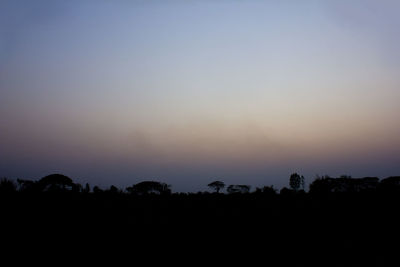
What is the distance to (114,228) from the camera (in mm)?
13664

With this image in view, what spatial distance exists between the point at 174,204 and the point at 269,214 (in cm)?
550

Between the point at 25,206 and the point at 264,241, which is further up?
the point at 25,206

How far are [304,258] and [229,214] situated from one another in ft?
19.0

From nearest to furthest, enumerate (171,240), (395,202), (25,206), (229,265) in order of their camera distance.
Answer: (229,265)
(171,240)
(25,206)
(395,202)

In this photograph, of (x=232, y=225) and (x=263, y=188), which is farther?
(x=263, y=188)

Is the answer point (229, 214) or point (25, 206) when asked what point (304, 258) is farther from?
point (25, 206)

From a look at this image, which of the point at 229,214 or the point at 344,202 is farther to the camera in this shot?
the point at 344,202

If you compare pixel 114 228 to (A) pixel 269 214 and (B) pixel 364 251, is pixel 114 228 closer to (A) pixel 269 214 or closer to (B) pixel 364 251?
(A) pixel 269 214

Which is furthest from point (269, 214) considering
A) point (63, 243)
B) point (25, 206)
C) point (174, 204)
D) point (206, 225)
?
point (25, 206)

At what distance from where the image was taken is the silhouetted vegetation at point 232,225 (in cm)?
1251

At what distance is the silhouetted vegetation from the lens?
12.5 metres

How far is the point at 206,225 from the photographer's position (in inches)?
603

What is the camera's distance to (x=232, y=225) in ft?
51.0

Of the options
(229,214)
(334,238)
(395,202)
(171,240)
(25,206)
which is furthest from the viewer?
(395,202)
